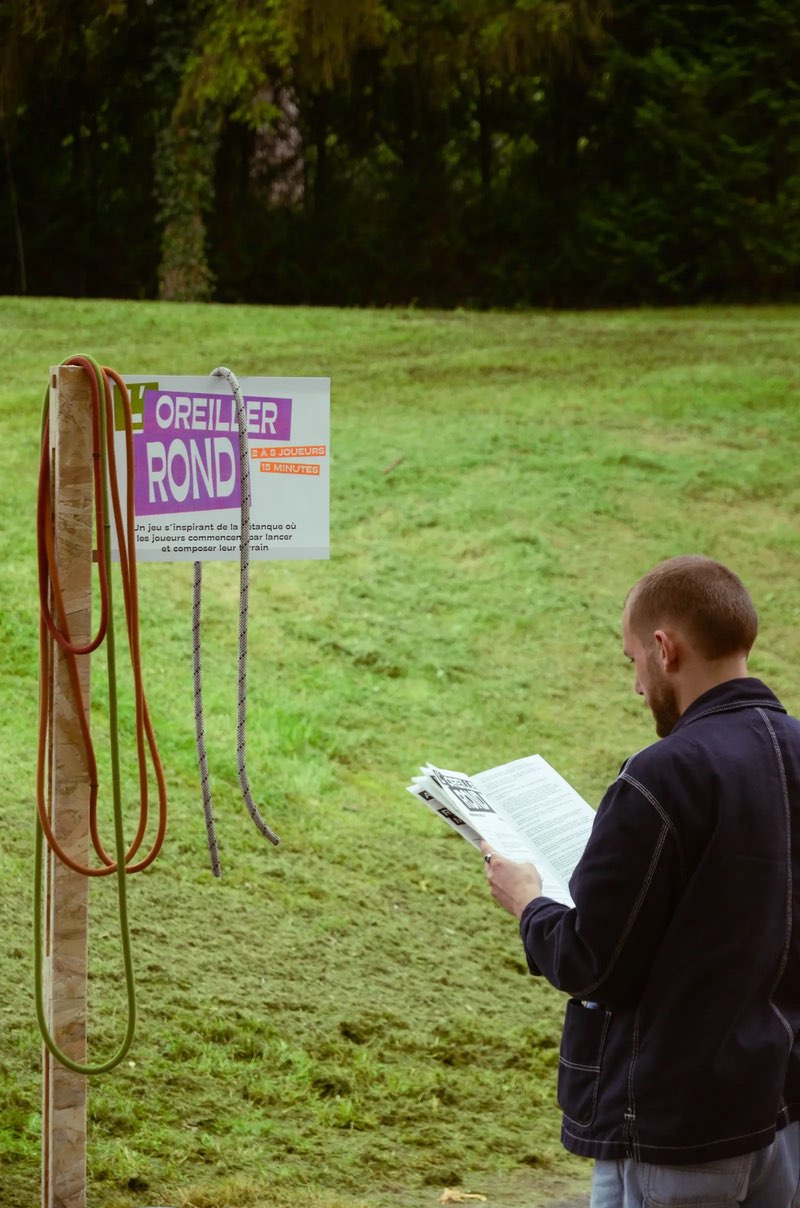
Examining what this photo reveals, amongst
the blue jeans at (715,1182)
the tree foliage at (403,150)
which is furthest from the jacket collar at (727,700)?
the tree foliage at (403,150)

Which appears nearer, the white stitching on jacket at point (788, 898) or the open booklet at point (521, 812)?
the white stitching on jacket at point (788, 898)

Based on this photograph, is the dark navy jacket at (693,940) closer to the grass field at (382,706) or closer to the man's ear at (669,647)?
the man's ear at (669,647)

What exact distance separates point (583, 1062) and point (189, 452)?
54.1 inches

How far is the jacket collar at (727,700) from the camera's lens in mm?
1720

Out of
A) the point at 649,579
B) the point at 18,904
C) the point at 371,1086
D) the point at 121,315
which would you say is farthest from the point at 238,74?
the point at 649,579

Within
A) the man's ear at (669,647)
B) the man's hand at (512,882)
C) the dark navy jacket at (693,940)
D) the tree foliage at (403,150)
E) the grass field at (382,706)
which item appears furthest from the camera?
the tree foliage at (403,150)

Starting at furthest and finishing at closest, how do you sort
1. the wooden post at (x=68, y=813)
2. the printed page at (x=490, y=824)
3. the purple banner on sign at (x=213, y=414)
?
the purple banner on sign at (x=213, y=414), the wooden post at (x=68, y=813), the printed page at (x=490, y=824)

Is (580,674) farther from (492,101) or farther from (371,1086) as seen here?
(492,101)

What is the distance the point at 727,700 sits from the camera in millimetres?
1724

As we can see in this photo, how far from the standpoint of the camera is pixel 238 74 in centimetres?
1161

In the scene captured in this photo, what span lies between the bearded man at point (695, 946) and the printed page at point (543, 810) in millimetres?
314

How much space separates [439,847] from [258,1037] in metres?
1.62

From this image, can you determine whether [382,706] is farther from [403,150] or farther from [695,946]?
[403,150]

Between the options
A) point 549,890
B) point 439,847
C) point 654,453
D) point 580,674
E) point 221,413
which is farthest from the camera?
point 654,453
